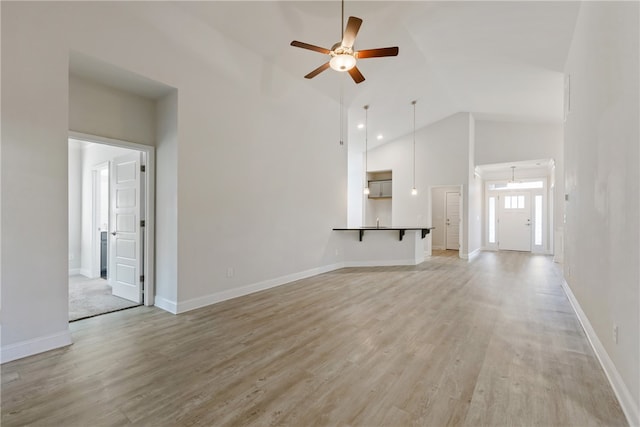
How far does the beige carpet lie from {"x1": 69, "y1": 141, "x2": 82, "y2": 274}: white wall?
805mm

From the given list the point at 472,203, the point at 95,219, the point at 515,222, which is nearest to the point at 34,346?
the point at 95,219

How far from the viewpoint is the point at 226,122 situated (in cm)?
405

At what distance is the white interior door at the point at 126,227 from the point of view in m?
3.93

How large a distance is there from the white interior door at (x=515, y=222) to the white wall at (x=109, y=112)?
35.4 feet

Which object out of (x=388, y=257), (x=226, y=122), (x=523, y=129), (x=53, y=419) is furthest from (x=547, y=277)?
(x=53, y=419)

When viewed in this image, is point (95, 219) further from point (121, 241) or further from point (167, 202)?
point (167, 202)

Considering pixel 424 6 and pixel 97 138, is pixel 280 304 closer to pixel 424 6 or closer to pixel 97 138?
pixel 97 138

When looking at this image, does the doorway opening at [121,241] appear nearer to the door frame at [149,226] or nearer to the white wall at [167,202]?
the door frame at [149,226]

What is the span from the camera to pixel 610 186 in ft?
7.36

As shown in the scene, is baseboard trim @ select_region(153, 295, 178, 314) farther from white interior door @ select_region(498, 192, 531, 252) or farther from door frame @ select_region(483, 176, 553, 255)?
white interior door @ select_region(498, 192, 531, 252)

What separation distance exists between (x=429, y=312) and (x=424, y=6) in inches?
165

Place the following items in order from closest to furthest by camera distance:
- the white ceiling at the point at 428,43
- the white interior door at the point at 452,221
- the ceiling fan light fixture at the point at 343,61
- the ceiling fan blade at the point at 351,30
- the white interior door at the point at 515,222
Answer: the ceiling fan blade at the point at 351,30
the ceiling fan light fixture at the point at 343,61
the white ceiling at the point at 428,43
the white interior door at the point at 515,222
the white interior door at the point at 452,221

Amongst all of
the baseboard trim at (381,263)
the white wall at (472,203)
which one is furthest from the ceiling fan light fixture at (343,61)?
the white wall at (472,203)

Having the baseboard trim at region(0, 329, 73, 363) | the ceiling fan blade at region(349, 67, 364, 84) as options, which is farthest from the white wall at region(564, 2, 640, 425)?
the baseboard trim at region(0, 329, 73, 363)
